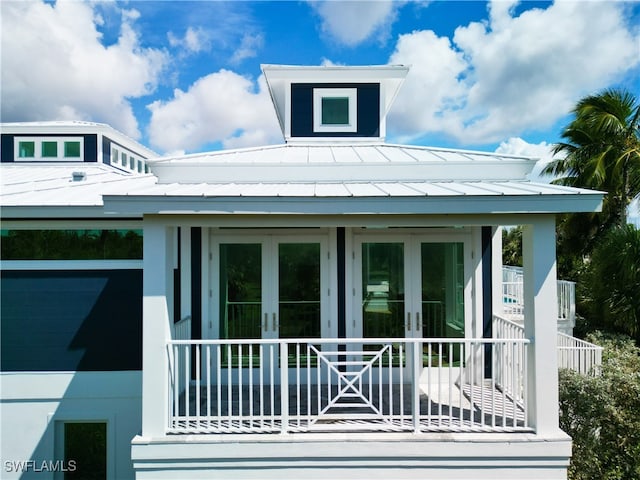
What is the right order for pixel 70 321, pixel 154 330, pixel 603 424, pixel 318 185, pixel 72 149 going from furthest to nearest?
pixel 72 149 < pixel 70 321 < pixel 603 424 < pixel 318 185 < pixel 154 330

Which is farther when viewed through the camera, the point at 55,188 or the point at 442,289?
the point at 55,188

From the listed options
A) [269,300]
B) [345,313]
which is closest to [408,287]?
[345,313]

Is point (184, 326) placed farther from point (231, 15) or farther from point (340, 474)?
point (231, 15)

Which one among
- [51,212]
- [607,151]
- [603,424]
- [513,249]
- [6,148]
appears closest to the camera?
[603,424]

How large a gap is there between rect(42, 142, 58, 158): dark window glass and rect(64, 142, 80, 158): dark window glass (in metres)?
0.35

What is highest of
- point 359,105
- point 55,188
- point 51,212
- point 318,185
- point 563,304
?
point 359,105

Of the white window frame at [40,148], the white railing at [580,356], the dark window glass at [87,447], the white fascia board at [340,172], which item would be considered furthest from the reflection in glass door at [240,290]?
the white window frame at [40,148]

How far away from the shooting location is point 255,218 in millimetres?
4449

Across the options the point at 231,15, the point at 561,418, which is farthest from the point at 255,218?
the point at 231,15

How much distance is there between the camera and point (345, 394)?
15.5 feet

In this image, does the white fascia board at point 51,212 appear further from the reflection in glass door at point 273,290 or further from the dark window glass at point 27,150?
the dark window glass at point 27,150

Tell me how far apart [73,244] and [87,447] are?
119 inches

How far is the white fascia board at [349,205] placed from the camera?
4219mm

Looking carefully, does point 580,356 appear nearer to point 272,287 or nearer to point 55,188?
point 272,287
